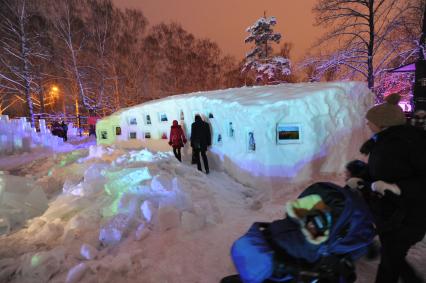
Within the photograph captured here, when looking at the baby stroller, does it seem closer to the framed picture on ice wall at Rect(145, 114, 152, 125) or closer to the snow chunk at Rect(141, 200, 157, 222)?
the snow chunk at Rect(141, 200, 157, 222)

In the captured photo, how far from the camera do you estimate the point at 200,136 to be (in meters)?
9.22

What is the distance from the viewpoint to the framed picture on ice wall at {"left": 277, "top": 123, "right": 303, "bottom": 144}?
770 centimetres

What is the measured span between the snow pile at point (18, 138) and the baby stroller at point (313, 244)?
18.7 meters

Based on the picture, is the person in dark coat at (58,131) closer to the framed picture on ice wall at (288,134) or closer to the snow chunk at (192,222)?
the framed picture on ice wall at (288,134)

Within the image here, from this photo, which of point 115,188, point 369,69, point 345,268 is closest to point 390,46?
point 369,69

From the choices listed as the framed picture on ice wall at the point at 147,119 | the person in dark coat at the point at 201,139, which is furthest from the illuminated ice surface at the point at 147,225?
the framed picture on ice wall at the point at 147,119

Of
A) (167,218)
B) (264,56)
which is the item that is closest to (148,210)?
(167,218)

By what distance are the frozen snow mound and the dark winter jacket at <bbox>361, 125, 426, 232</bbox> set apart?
6.79 meters

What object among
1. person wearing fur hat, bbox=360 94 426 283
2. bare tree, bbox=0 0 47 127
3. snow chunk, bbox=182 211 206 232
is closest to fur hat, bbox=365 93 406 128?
person wearing fur hat, bbox=360 94 426 283

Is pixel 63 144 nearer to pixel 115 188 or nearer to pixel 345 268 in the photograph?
pixel 115 188

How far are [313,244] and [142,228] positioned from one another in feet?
11.8

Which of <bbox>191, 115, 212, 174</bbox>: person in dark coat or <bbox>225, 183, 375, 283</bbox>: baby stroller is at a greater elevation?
<bbox>191, 115, 212, 174</bbox>: person in dark coat

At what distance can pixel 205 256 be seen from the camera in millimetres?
4492

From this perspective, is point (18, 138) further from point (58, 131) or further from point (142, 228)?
point (142, 228)
